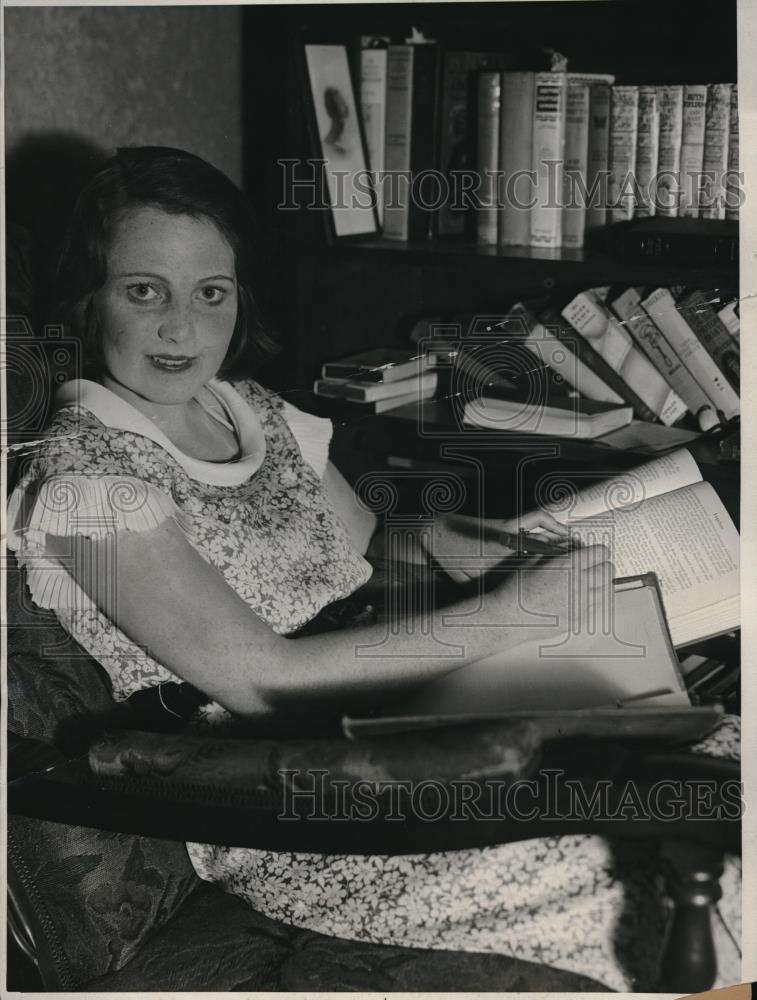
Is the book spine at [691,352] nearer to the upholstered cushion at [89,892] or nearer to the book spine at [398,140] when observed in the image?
the book spine at [398,140]

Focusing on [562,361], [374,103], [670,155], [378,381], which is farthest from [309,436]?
[670,155]

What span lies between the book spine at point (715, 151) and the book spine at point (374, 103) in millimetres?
381

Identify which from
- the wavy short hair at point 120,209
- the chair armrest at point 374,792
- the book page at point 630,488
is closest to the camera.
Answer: the chair armrest at point 374,792

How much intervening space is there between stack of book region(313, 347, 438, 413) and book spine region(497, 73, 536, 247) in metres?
0.19

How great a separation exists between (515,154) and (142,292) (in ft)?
1.57

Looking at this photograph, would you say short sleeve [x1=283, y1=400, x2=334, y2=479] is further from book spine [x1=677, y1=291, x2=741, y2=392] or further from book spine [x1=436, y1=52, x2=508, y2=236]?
book spine [x1=677, y1=291, x2=741, y2=392]

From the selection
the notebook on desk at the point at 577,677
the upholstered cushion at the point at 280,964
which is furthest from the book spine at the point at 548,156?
the upholstered cushion at the point at 280,964

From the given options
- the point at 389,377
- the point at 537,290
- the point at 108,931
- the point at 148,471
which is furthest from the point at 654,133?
the point at 108,931

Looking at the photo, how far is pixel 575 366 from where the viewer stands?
1.23 meters

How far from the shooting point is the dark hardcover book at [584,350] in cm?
123

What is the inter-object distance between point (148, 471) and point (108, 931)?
49 cm

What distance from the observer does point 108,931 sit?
105 centimetres

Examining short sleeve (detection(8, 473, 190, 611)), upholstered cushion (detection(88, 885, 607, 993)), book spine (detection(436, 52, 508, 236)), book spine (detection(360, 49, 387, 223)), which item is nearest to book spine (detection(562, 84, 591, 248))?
book spine (detection(436, 52, 508, 236))

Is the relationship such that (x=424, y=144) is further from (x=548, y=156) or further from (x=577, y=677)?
(x=577, y=677)
